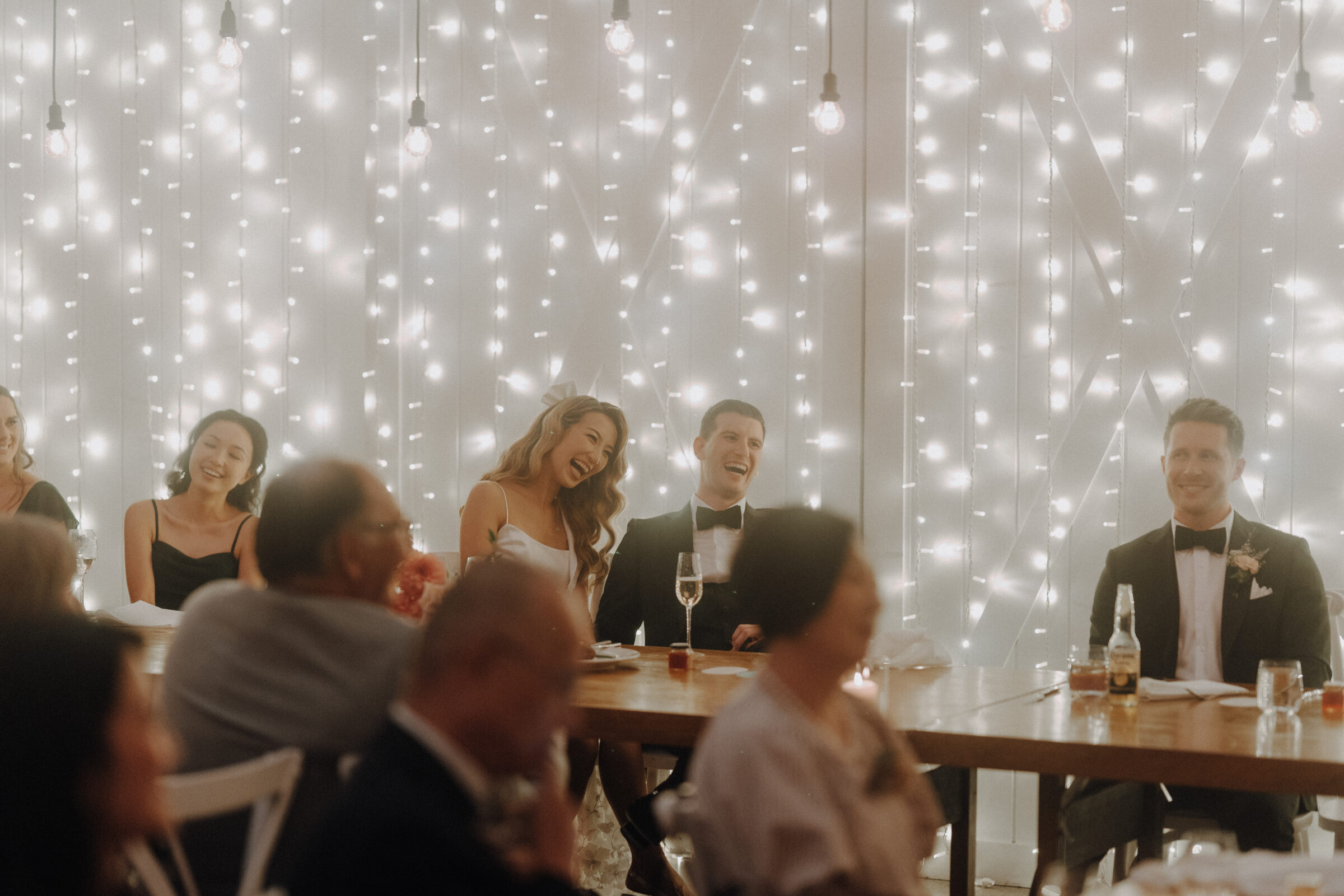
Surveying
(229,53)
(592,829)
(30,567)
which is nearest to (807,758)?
(30,567)

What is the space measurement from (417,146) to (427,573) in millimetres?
2041

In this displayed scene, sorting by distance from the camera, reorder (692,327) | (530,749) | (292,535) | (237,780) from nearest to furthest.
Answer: (530,749), (237,780), (292,535), (692,327)

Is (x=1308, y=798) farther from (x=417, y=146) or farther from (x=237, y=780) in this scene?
(x=417, y=146)

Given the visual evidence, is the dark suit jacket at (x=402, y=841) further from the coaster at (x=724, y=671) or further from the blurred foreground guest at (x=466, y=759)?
the coaster at (x=724, y=671)

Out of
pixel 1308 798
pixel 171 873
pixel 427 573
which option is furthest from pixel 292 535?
pixel 1308 798

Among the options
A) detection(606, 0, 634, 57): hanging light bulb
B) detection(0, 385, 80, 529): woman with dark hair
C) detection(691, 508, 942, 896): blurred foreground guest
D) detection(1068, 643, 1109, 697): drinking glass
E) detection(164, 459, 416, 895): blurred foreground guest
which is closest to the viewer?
detection(691, 508, 942, 896): blurred foreground guest

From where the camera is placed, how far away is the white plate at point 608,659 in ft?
9.61

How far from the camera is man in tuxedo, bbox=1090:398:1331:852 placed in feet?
10.3

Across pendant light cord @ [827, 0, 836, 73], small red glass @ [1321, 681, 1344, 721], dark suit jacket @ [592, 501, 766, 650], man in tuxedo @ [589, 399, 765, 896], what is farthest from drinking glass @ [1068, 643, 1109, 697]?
pendant light cord @ [827, 0, 836, 73]

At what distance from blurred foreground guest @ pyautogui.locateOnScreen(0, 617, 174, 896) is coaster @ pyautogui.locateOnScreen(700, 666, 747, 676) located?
1.81 meters

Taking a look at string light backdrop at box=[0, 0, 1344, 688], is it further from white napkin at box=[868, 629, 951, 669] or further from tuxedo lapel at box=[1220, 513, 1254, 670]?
white napkin at box=[868, 629, 951, 669]

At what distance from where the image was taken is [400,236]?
5.06m

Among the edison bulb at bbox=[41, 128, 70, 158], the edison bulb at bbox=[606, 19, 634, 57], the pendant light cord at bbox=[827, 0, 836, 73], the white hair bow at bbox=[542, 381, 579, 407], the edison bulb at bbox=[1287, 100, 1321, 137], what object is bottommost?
the white hair bow at bbox=[542, 381, 579, 407]

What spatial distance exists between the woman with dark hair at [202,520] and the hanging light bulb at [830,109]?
7.48 ft
